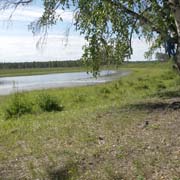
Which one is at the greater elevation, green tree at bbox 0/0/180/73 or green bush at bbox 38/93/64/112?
green tree at bbox 0/0/180/73

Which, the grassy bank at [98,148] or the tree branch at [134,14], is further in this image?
the tree branch at [134,14]

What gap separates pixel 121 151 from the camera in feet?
27.7

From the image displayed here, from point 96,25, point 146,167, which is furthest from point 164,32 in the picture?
point 146,167

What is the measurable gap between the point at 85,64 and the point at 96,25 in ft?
5.73

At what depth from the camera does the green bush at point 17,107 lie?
19.5 metres

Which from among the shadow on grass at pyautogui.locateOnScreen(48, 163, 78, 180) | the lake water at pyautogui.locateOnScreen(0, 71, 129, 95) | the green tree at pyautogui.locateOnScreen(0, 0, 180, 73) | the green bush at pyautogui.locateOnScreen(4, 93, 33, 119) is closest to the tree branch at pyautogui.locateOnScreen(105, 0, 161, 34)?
the green tree at pyautogui.locateOnScreen(0, 0, 180, 73)

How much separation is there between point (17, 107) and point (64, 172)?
12822 mm

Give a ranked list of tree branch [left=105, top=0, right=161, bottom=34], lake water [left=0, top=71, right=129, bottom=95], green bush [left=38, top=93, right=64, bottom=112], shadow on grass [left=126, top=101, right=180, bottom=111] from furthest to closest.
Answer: lake water [left=0, top=71, right=129, bottom=95]
green bush [left=38, top=93, right=64, bottom=112]
shadow on grass [left=126, top=101, right=180, bottom=111]
tree branch [left=105, top=0, right=161, bottom=34]

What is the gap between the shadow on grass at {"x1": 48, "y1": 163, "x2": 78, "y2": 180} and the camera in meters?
7.30

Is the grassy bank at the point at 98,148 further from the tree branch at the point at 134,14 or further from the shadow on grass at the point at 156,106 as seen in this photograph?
the tree branch at the point at 134,14

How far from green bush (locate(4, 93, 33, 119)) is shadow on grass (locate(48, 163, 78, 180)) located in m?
11.7

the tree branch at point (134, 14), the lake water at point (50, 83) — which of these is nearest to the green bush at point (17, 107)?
the tree branch at point (134, 14)

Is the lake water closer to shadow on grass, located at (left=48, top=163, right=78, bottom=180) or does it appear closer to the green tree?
the green tree

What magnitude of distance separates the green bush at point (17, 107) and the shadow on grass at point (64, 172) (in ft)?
38.5
